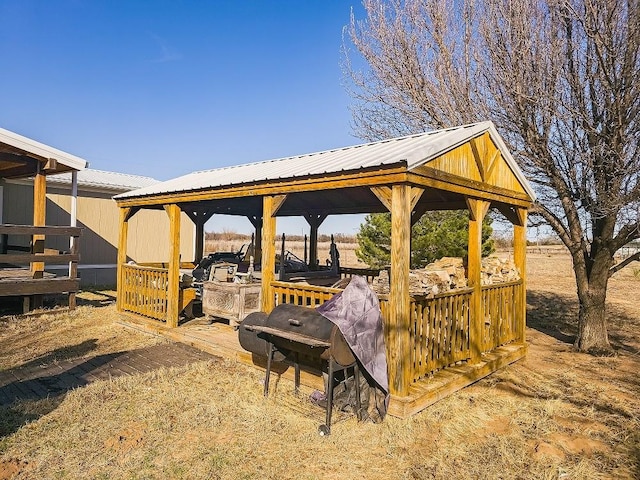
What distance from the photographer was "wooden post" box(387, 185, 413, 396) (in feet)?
15.2

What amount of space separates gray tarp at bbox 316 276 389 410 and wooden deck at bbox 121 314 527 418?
424 mm

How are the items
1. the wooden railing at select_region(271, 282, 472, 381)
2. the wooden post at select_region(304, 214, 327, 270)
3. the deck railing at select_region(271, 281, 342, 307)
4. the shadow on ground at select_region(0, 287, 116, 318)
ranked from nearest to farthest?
the wooden railing at select_region(271, 282, 472, 381) < the deck railing at select_region(271, 281, 342, 307) < the shadow on ground at select_region(0, 287, 116, 318) < the wooden post at select_region(304, 214, 327, 270)

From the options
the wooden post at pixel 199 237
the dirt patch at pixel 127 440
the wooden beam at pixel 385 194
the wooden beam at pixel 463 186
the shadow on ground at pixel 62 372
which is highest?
the wooden beam at pixel 463 186

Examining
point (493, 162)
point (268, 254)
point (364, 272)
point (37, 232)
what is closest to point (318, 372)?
point (268, 254)

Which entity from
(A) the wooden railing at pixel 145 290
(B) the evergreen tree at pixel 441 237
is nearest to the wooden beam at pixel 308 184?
(A) the wooden railing at pixel 145 290

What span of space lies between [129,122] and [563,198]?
15.5m

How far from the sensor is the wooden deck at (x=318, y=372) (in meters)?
4.72

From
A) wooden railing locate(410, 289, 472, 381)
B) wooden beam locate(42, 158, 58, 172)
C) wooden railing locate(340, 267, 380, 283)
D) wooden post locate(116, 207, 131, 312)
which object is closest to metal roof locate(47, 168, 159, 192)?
wooden beam locate(42, 158, 58, 172)

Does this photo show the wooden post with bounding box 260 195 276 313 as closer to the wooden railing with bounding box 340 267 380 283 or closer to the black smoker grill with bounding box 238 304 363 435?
the black smoker grill with bounding box 238 304 363 435

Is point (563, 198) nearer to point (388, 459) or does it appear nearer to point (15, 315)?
point (388, 459)

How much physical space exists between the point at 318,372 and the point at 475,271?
261 centimetres

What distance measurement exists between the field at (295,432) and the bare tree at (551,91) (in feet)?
8.46

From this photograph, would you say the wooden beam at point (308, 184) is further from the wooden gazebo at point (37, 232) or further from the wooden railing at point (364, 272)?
the wooden railing at point (364, 272)

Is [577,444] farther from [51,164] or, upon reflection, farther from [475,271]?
[51,164]
